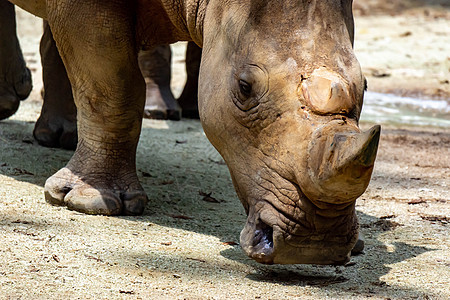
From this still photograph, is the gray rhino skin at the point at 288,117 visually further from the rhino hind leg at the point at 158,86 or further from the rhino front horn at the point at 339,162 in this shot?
the rhino hind leg at the point at 158,86

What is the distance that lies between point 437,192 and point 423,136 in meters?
2.13

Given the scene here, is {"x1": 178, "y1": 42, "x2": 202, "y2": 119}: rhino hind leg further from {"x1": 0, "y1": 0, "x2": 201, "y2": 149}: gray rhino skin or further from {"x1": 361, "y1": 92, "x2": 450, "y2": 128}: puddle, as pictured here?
{"x1": 361, "y1": 92, "x2": 450, "y2": 128}: puddle

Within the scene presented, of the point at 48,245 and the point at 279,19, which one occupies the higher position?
the point at 279,19

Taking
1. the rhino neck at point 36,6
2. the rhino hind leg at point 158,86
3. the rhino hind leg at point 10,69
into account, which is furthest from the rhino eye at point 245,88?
the rhino hind leg at point 158,86

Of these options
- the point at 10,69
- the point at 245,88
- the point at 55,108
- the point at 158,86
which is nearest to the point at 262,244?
the point at 245,88

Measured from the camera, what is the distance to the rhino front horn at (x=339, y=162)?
296 cm

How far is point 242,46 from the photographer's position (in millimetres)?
3729

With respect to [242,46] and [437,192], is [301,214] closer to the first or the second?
[242,46]

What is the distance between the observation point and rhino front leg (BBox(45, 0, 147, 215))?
181 inches

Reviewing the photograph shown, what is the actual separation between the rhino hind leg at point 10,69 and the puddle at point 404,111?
3.42 meters

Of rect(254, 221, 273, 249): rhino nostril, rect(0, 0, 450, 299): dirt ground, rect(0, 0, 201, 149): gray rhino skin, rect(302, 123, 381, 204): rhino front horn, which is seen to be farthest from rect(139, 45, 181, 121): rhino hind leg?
rect(302, 123, 381, 204): rhino front horn

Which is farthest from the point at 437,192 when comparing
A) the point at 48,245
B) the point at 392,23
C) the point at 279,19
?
the point at 392,23

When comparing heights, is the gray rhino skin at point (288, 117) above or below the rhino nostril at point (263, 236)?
above

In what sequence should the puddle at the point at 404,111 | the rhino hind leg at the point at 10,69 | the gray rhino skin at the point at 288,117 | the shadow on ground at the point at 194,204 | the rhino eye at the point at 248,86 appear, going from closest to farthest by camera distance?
the gray rhino skin at the point at 288,117
the rhino eye at the point at 248,86
the shadow on ground at the point at 194,204
the rhino hind leg at the point at 10,69
the puddle at the point at 404,111
